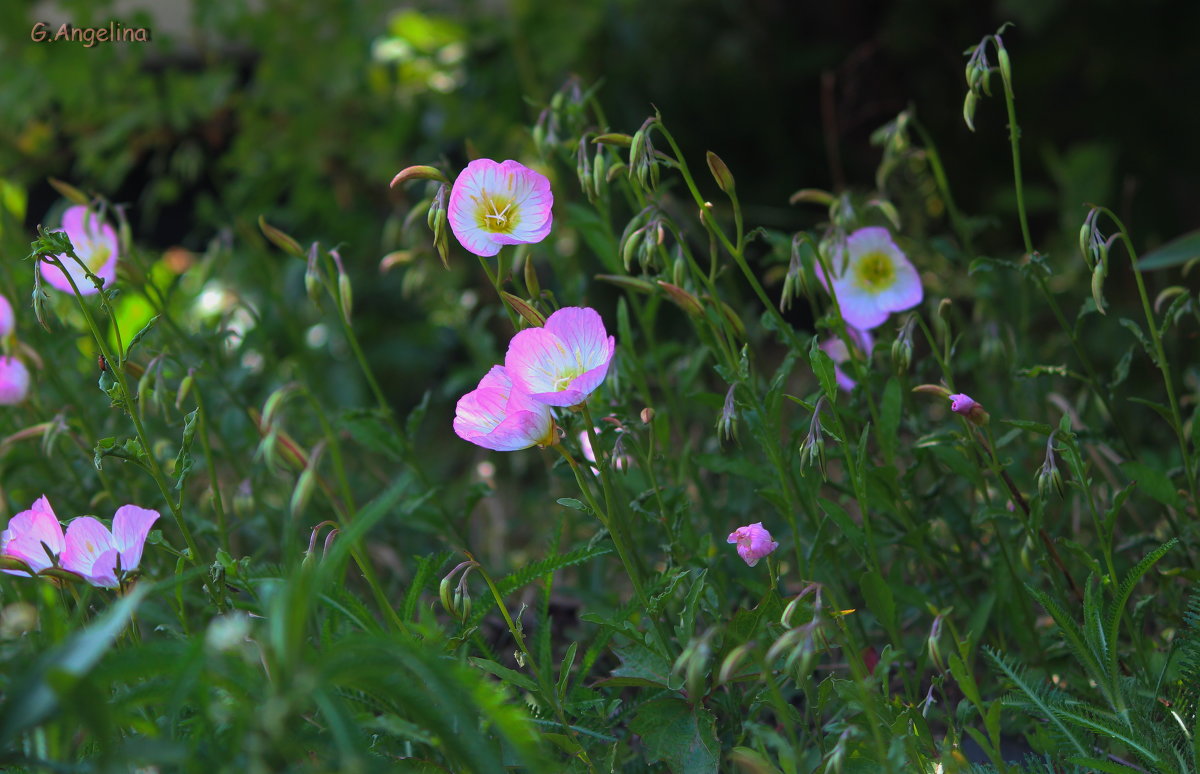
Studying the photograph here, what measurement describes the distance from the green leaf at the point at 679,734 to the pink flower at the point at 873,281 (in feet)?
1.78

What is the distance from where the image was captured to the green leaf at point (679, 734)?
96 cm

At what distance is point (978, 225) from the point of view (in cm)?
140

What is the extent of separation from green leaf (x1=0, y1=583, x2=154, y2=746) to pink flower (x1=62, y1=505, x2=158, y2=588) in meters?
0.34

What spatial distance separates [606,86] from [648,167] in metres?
1.81

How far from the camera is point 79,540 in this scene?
0.98m

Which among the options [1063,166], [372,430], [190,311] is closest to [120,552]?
[372,430]

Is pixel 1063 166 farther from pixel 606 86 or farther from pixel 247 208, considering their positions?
pixel 247 208

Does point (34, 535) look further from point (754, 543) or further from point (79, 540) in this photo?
point (754, 543)

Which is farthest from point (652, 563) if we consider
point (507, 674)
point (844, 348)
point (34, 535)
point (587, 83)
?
point (587, 83)

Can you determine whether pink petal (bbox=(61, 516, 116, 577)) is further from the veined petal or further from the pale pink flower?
the pale pink flower

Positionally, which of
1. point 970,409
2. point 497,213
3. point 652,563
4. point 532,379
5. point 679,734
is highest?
point 497,213

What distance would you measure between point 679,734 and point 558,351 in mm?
371

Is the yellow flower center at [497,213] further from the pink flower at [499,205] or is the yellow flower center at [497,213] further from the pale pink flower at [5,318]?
the pale pink flower at [5,318]

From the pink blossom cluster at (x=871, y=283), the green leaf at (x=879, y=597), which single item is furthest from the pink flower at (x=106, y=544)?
the pink blossom cluster at (x=871, y=283)
